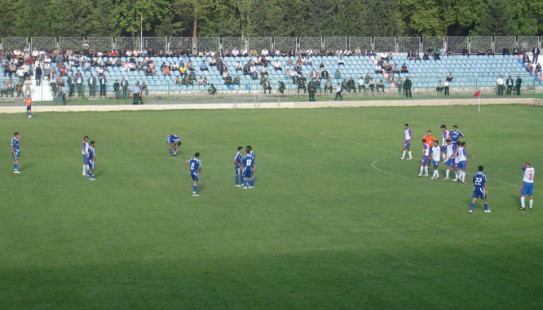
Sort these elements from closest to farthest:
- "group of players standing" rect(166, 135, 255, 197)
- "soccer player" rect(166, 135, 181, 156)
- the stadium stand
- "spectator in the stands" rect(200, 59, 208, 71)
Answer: "group of players standing" rect(166, 135, 255, 197)
"soccer player" rect(166, 135, 181, 156)
the stadium stand
"spectator in the stands" rect(200, 59, 208, 71)

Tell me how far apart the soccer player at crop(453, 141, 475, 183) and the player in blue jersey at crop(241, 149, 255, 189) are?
335 inches

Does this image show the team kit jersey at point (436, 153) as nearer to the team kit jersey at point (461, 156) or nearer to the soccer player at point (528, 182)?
the team kit jersey at point (461, 156)

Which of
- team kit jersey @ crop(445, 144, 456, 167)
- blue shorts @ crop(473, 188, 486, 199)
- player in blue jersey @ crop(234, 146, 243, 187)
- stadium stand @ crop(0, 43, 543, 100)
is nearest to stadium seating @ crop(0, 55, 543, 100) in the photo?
stadium stand @ crop(0, 43, 543, 100)

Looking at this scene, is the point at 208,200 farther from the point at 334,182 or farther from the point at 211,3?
the point at 211,3

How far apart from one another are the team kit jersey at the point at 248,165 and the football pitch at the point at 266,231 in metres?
0.74

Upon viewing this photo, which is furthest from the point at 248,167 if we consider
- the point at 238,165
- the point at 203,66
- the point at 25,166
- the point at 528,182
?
the point at 203,66

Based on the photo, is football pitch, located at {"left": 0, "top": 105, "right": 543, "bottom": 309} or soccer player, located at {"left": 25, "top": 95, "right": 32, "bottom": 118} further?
soccer player, located at {"left": 25, "top": 95, "right": 32, "bottom": 118}

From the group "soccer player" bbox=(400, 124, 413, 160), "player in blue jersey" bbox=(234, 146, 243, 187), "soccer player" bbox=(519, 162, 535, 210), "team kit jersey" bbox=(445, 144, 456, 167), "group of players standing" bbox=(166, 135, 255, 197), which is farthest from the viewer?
"soccer player" bbox=(400, 124, 413, 160)

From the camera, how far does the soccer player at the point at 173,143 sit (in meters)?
34.2

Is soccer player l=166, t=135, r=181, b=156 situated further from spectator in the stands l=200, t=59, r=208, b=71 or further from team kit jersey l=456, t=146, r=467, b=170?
spectator in the stands l=200, t=59, r=208, b=71

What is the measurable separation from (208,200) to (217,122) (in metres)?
22.6

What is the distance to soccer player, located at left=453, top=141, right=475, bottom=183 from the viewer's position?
2827 cm

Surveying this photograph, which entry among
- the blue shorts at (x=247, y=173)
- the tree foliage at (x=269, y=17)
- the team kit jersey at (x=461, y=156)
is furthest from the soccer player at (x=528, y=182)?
the tree foliage at (x=269, y=17)

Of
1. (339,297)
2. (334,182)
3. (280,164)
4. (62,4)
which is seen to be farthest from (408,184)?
(62,4)
